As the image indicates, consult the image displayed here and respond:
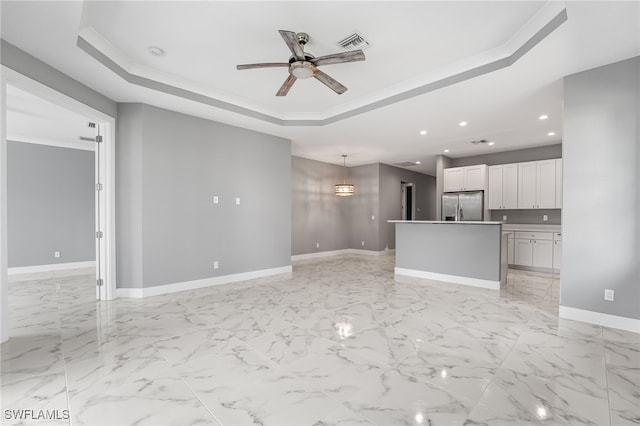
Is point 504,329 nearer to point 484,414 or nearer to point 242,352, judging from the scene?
point 484,414

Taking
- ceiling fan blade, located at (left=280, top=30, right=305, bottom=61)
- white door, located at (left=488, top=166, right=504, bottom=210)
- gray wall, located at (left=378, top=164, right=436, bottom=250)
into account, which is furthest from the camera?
gray wall, located at (left=378, top=164, right=436, bottom=250)

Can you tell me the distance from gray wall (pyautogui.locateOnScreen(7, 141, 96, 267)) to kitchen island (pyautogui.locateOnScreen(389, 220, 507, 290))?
739cm

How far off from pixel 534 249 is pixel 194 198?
22.9 feet

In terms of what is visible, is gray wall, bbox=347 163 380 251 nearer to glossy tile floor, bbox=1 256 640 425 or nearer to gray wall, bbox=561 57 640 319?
glossy tile floor, bbox=1 256 640 425

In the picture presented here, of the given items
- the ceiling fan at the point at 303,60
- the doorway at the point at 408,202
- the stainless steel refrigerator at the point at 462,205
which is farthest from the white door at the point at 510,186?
the ceiling fan at the point at 303,60

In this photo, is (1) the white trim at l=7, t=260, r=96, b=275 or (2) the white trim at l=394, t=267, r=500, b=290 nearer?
(2) the white trim at l=394, t=267, r=500, b=290

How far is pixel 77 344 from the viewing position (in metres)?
2.68

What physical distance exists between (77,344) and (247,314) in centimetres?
162

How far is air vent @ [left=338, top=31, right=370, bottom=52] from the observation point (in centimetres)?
288

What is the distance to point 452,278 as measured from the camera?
5227mm

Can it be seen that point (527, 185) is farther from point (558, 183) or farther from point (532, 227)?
point (532, 227)

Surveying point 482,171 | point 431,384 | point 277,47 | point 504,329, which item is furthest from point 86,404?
point 482,171

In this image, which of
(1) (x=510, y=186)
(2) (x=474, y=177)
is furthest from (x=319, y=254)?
(1) (x=510, y=186)

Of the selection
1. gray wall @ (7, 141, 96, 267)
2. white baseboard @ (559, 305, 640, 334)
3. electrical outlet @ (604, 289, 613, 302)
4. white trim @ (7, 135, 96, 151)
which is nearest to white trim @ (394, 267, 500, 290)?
white baseboard @ (559, 305, 640, 334)
